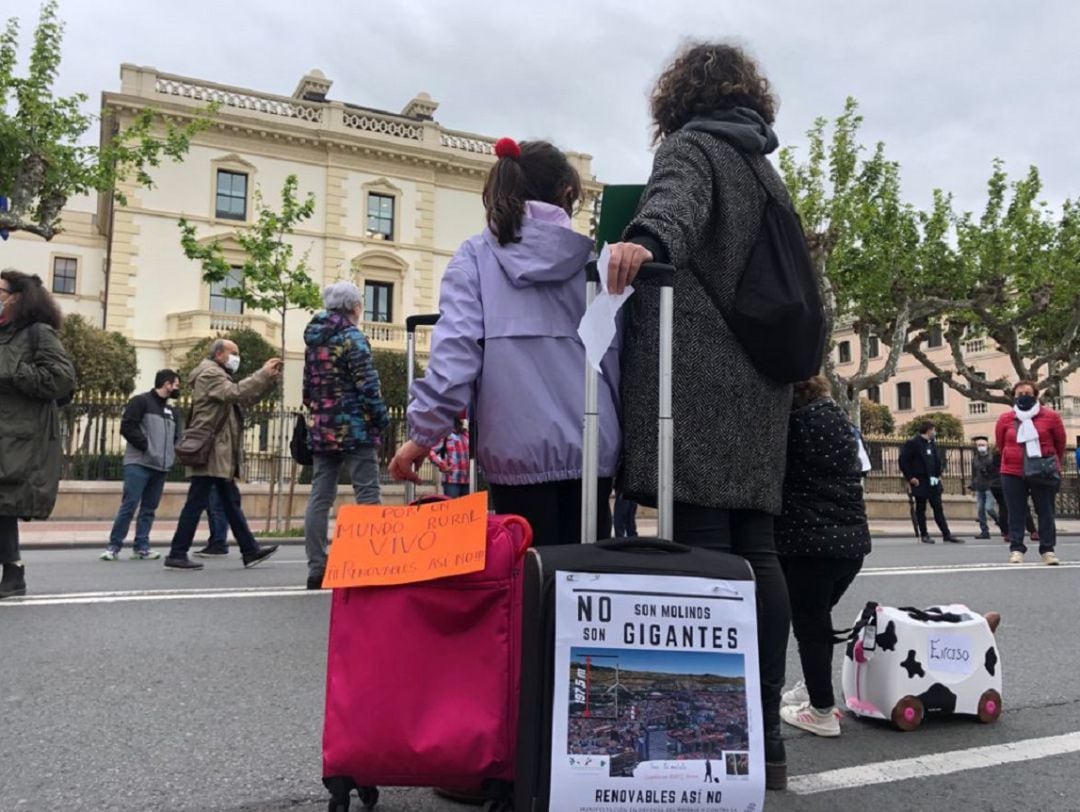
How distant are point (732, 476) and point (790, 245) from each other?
2.20 feet

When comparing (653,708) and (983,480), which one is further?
(983,480)

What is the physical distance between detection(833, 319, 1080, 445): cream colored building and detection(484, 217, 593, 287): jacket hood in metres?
44.3

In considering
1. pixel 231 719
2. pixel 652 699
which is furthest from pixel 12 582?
pixel 652 699

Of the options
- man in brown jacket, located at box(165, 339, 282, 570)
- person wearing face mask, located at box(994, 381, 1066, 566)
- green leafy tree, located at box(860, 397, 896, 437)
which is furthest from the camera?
green leafy tree, located at box(860, 397, 896, 437)

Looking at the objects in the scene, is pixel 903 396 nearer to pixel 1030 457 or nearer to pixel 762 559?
pixel 1030 457

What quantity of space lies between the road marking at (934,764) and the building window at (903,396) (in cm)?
5309

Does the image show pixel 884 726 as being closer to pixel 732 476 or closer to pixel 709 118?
pixel 732 476

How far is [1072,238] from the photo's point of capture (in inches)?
1052

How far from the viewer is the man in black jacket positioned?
47.9 ft

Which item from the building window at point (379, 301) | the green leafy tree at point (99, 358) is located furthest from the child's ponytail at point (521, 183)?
the building window at point (379, 301)

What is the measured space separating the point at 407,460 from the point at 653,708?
1.00m

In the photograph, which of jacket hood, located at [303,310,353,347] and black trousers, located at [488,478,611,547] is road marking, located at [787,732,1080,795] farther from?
jacket hood, located at [303,310,353,347]

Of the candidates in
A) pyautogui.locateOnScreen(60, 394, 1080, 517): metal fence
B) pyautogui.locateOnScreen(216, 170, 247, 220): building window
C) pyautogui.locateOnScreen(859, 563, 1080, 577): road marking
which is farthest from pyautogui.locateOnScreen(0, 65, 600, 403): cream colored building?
pyautogui.locateOnScreen(859, 563, 1080, 577): road marking

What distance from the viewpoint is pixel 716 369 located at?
8.12 feet
